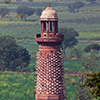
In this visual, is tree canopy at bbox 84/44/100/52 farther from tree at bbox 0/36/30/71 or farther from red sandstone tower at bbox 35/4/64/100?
red sandstone tower at bbox 35/4/64/100

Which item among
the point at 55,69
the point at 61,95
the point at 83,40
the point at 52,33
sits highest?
the point at 52,33

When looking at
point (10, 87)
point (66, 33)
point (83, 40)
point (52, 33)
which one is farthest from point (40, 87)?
point (83, 40)

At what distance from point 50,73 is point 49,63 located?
2.29 feet

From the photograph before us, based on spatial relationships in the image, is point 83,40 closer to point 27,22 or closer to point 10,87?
point 27,22

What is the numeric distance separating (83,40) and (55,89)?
121 m

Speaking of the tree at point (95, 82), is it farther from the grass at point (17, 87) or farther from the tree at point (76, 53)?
the tree at point (76, 53)

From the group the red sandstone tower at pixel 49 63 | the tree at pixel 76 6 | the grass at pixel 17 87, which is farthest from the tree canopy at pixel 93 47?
the red sandstone tower at pixel 49 63

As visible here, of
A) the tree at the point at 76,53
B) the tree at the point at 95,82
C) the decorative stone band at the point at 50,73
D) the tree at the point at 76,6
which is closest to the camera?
the tree at the point at 95,82

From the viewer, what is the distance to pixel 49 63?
3075cm

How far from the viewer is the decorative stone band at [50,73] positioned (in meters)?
30.8

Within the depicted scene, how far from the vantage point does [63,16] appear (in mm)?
185500

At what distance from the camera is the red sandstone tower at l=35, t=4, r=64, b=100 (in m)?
30.8

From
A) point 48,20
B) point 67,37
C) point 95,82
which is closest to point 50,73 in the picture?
point 48,20

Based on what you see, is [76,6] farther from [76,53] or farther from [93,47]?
[76,53]
